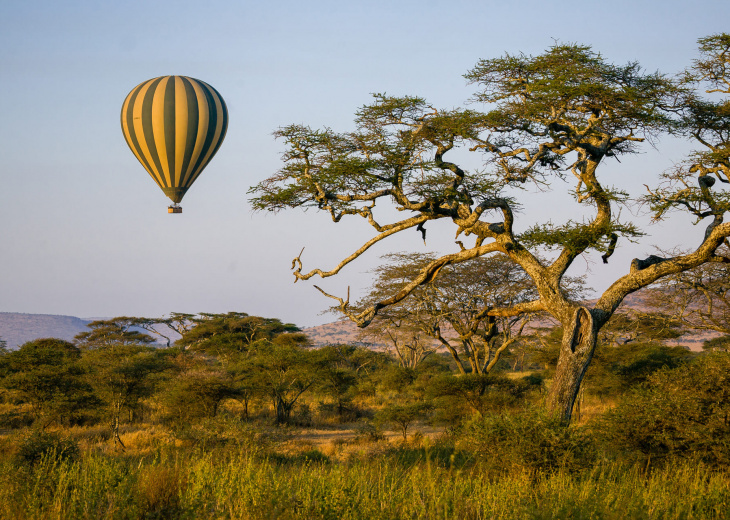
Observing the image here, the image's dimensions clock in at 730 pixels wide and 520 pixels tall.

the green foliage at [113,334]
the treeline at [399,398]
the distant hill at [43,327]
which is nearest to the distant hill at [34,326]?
the distant hill at [43,327]

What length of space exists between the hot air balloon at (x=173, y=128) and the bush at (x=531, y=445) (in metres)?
13.2

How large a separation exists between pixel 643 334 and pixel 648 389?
17393 millimetres

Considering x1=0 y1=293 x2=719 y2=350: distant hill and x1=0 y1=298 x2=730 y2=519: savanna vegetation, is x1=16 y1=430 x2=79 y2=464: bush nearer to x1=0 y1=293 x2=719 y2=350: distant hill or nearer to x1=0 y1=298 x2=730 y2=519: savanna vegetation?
x1=0 y1=298 x2=730 y2=519: savanna vegetation

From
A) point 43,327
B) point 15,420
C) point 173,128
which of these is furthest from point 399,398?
point 43,327

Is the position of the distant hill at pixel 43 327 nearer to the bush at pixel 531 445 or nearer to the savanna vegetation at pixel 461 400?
the savanna vegetation at pixel 461 400

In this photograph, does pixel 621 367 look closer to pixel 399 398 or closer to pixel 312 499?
pixel 399 398

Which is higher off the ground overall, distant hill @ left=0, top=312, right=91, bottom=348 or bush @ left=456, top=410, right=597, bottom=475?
distant hill @ left=0, top=312, right=91, bottom=348

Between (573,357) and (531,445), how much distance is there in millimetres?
2574

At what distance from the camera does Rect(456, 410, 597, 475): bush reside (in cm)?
682

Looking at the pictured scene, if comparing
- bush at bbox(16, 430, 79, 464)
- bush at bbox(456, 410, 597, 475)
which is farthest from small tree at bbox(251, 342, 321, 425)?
bush at bbox(456, 410, 597, 475)

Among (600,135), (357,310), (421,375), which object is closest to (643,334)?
(421,375)

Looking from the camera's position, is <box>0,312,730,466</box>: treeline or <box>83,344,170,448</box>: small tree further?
<box>83,344,170,448</box>: small tree

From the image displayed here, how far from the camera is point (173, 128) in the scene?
57.1 feet

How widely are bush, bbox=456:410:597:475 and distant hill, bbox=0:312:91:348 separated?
144381 mm
